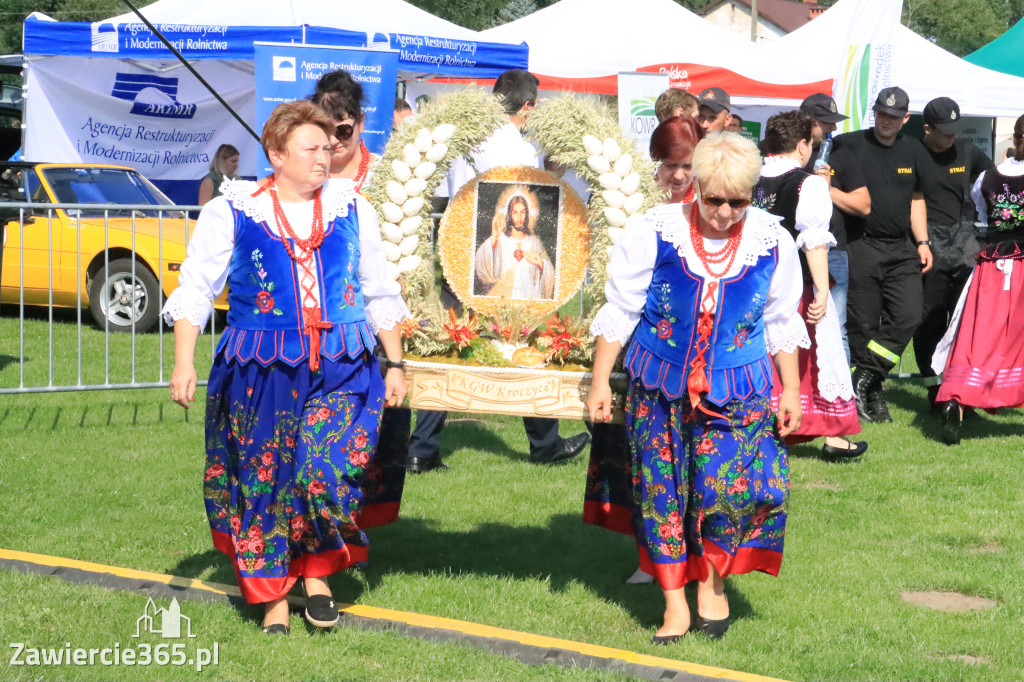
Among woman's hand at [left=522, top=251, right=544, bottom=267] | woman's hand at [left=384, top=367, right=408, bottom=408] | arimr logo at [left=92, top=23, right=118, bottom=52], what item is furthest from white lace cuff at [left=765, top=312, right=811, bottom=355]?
arimr logo at [left=92, top=23, right=118, bottom=52]

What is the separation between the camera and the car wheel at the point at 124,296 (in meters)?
11.7

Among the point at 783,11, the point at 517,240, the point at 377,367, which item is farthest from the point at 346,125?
the point at 783,11

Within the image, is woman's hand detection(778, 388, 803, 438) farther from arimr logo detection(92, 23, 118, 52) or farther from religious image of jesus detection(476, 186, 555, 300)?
arimr logo detection(92, 23, 118, 52)

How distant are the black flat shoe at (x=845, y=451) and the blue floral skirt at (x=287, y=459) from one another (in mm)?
4016

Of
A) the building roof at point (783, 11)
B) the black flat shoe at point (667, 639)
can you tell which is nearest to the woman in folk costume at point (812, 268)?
the black flat shoe at point (667, 639)

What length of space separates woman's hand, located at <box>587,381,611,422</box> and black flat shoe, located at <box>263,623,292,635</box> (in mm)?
1368

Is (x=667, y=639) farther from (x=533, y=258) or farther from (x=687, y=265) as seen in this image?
(x=533, y=258)

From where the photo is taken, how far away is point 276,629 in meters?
4.41

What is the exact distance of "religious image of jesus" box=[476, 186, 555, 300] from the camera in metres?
4.95

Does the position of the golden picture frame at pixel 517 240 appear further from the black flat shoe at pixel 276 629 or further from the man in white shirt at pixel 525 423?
the black flat shoe at pixel 276 629

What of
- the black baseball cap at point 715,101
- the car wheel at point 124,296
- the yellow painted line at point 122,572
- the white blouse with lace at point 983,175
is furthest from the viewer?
the car wheel at point 124,296

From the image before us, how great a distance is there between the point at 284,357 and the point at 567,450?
346 centimetres
